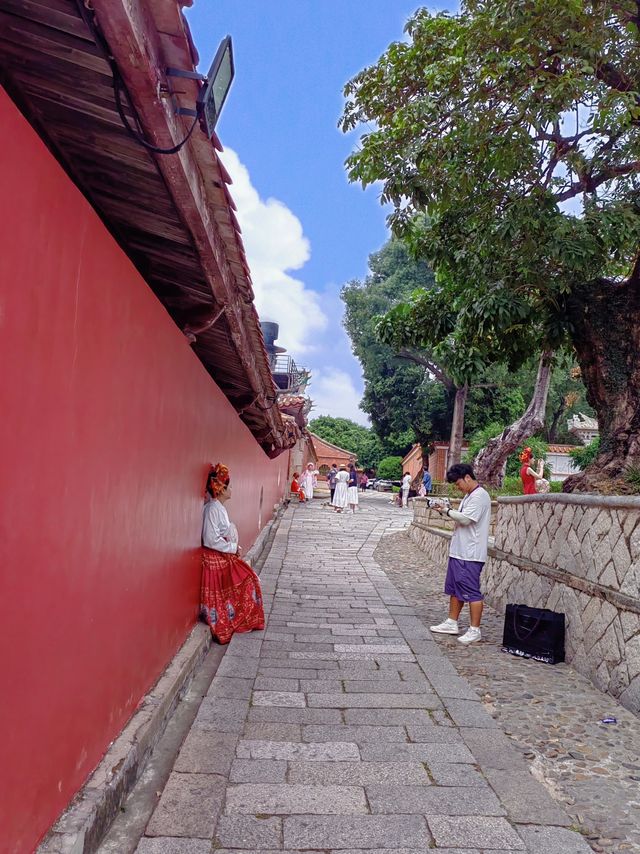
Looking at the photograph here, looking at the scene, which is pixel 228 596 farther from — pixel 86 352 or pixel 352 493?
pixel 352 493

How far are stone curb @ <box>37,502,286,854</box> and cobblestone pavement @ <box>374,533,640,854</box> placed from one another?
2.04m

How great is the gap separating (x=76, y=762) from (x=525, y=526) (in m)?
5.73

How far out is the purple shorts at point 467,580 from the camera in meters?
6.24

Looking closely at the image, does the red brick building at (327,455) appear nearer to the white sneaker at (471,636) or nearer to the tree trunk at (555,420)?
the tree trunk at (555,420)

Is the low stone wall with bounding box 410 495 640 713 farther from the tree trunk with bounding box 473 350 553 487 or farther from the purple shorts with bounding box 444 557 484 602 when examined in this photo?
the tree trunk with bounding box 473 350 553 487

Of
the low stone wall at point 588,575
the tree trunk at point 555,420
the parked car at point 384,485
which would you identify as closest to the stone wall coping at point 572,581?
the low stone wall at point 588,575

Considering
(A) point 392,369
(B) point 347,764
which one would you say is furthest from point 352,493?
(B) point 347,764

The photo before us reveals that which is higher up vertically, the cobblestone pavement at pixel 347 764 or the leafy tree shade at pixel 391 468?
the leafy tree shade at pixel 391 468

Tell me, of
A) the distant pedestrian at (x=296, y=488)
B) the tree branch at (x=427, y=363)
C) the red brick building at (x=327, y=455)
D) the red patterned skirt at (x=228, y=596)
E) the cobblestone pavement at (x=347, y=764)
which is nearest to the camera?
the cobblestone pavement at (x=347, y=764)

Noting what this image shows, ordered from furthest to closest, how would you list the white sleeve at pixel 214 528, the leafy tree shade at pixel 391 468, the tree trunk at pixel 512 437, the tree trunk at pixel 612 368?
1. the leafy tree shade at pixel 391 468
2. the tree trunk at pixel 512 437
3. the tree trunk at pixel 612 368
4. the white sleeve at pixel 214 528

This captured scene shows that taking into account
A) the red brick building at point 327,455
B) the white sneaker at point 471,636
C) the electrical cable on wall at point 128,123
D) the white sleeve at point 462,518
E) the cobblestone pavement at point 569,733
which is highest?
the red brick building at point 327,455

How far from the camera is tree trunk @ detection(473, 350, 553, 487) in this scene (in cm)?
1825

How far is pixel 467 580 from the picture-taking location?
6273 millimetres

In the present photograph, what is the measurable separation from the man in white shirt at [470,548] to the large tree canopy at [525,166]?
1.40 m
